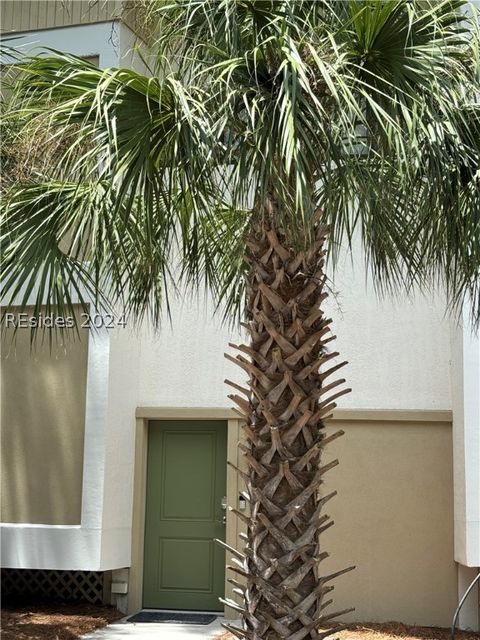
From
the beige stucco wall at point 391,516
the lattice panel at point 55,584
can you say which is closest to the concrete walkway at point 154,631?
the beige stucco wall at point 391,516

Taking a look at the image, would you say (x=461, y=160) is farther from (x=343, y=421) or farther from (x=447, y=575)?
(x=447, y=575)

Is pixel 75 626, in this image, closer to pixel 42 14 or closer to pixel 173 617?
pixel 173 617

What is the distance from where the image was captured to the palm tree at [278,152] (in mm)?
5285

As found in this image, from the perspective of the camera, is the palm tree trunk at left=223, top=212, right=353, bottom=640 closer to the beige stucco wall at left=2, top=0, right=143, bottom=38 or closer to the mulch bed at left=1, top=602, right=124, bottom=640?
the mulch bed at left=1, top=602, right=124, bottom=640

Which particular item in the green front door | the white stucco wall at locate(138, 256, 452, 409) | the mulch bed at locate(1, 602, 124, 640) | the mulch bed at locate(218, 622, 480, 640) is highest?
the white stucco wall at locate(138, 256, 452, 409)

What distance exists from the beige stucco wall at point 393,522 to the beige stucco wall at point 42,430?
3.10 m

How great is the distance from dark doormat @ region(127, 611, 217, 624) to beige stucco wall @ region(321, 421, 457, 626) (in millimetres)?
1558

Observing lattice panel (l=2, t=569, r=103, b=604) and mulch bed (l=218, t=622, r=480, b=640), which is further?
lattice panel (l=2, t=569, r=103, b=604)

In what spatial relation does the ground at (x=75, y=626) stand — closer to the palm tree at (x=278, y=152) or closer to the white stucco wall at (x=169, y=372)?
the white stucco wall at (x=169, y=372)

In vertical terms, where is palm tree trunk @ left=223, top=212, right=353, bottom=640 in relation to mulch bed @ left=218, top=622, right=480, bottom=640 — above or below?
above

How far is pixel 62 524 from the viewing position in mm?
10508

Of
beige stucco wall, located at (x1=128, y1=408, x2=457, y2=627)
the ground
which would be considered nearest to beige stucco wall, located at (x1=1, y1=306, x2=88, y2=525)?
the ground

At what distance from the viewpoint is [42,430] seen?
10.8 meters

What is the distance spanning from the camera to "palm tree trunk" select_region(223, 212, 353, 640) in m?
5.61
